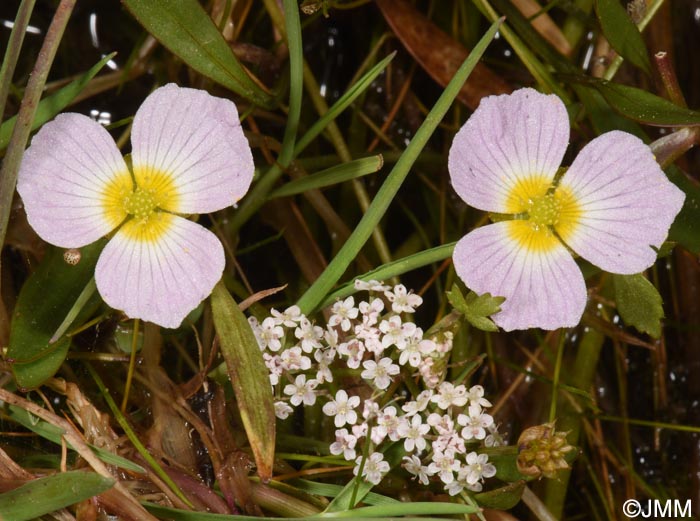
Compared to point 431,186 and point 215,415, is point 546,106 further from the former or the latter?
point 215,415

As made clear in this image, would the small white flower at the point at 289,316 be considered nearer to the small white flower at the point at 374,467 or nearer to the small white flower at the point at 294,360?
the small white flower at the point at 294,360

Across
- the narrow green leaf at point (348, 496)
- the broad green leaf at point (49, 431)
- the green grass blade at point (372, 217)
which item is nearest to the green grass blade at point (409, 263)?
the green grass blade at point (372, 217)

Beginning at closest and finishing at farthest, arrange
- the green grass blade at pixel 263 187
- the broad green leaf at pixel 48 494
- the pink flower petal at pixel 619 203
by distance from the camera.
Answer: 1. the broad green leaf at pixel 48 494
2. the pink flower petal at pixel 619 203
3. the green grass blade at pixel 263 187

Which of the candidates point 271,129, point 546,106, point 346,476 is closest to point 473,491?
point 346,476

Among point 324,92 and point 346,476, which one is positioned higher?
point 324,92

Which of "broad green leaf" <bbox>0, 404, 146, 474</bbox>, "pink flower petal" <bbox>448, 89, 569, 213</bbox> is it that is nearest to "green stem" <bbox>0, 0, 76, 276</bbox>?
"broad green leaf" <bbox>0, 404, 146, 474</bbox>

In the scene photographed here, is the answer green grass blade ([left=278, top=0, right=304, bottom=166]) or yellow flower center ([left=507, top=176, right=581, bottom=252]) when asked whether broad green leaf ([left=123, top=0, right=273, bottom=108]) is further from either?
yellow flower center ([left=507, top=176, right=581, bottom=252])

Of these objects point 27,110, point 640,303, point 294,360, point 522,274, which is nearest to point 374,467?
point 294,360

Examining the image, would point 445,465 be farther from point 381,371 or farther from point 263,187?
point 263,187
